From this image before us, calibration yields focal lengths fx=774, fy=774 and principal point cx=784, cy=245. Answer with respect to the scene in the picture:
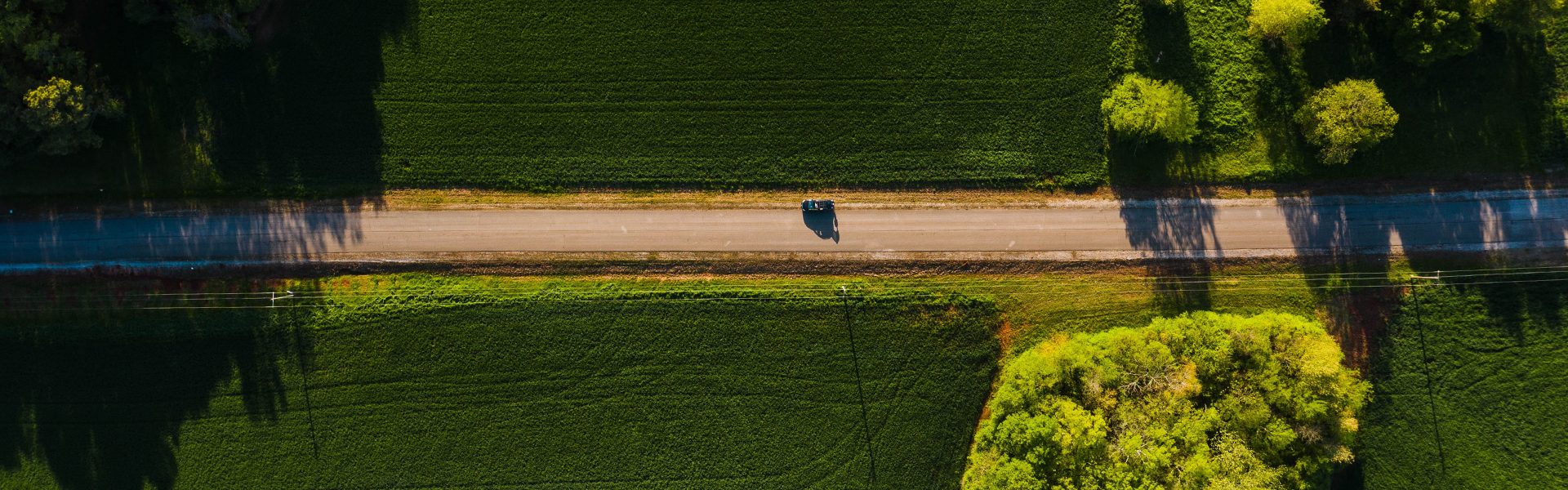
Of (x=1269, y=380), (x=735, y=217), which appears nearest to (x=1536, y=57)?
(x=1269, y=380)

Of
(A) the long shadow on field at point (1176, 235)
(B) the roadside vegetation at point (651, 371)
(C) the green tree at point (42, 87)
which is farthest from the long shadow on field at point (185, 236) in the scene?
(A) the long shadow on field at point (1176, 235)

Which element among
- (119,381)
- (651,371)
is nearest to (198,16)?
(119,381)

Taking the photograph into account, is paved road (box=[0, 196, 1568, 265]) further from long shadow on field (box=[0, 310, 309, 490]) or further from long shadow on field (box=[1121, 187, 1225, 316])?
long shadow on field (box=[0, 310, 309, 490])

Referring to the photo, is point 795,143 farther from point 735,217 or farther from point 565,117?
point 565,117

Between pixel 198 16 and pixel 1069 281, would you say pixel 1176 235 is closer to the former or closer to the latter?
pixel 1069 281

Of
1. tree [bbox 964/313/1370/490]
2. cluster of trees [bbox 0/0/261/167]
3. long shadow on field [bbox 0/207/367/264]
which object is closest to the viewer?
cluster of trees [bbox 0/0/261/167]

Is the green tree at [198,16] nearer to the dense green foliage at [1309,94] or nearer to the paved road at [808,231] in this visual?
the paved road at [808,231]

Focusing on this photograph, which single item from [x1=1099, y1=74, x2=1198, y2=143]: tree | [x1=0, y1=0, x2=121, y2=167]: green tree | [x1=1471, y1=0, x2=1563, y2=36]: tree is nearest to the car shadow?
[x1=1099, y1=74, x2=1198, y2=143]: tree
